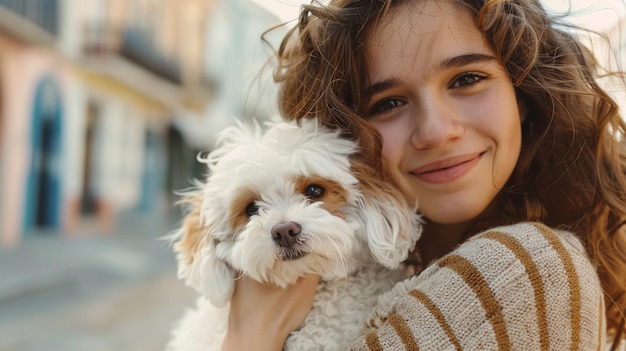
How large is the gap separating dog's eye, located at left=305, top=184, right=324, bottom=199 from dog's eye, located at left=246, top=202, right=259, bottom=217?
145 millimetres

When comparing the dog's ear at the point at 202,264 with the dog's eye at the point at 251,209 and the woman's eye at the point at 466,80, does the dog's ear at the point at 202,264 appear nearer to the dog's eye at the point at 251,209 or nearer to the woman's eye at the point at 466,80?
the dog's eye at the point at 251,209

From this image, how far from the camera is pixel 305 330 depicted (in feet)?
5.35

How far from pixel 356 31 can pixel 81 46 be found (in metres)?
9.97

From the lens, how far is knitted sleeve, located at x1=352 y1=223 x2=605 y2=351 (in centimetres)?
120

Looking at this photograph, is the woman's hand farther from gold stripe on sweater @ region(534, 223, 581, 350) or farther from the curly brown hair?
gold stripe on sweater @ region(534, 223, 581, 350)

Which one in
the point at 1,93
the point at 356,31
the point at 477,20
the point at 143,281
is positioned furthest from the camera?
the point at 143,281

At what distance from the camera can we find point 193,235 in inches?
70.6

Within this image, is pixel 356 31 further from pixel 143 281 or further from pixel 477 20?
pixel 143 281

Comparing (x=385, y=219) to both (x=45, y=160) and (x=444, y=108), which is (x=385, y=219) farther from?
(x=45, y=160)

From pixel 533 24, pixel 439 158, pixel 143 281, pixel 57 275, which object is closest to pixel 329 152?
pixel 439 158

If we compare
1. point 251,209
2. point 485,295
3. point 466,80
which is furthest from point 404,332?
point 466,80

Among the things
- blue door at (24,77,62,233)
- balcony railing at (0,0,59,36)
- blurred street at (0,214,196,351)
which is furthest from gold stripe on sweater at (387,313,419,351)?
blue door at (24,77,62,233)

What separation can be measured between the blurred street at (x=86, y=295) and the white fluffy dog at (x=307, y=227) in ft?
10.9

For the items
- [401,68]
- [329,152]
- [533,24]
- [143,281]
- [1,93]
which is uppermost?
[533,24]
